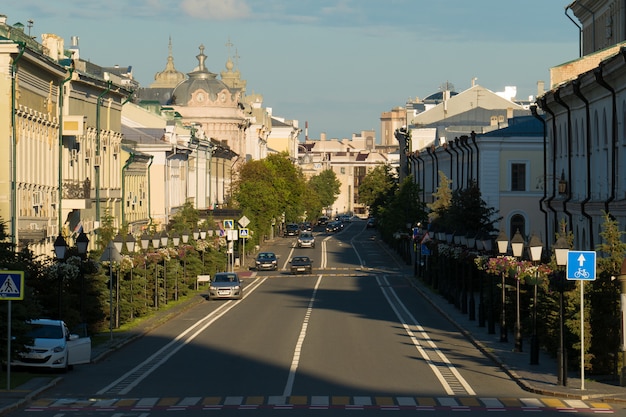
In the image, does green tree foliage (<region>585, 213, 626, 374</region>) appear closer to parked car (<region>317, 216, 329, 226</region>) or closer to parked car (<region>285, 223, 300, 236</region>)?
parked car (<region>285, 223, 300, 236</region>)

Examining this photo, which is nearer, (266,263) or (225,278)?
(225,278)

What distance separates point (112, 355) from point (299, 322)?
12.6m

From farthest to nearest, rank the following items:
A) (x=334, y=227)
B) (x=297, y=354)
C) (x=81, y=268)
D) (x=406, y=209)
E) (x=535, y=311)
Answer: (x=334, y=227) → (x=406, y=209) → (x=81, y=268) → (x=297, y=354) → (x=535, y=311)

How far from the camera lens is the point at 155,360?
115ft

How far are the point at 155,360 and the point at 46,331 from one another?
4.23 meters

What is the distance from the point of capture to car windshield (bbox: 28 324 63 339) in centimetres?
3109

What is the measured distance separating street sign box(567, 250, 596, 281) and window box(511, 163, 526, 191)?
54.8 metres

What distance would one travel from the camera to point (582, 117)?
53.0 meters

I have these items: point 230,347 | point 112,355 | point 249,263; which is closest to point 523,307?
point 230,347

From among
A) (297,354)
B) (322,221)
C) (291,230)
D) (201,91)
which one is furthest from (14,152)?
(322,221)

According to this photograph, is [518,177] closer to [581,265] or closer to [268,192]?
[268,192]

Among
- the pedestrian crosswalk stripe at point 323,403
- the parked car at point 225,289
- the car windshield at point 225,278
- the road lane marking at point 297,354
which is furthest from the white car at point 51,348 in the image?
the car windshield at point 225,278

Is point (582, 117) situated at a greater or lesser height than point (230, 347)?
greater

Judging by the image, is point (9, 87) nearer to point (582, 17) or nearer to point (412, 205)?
point (582, 17)
